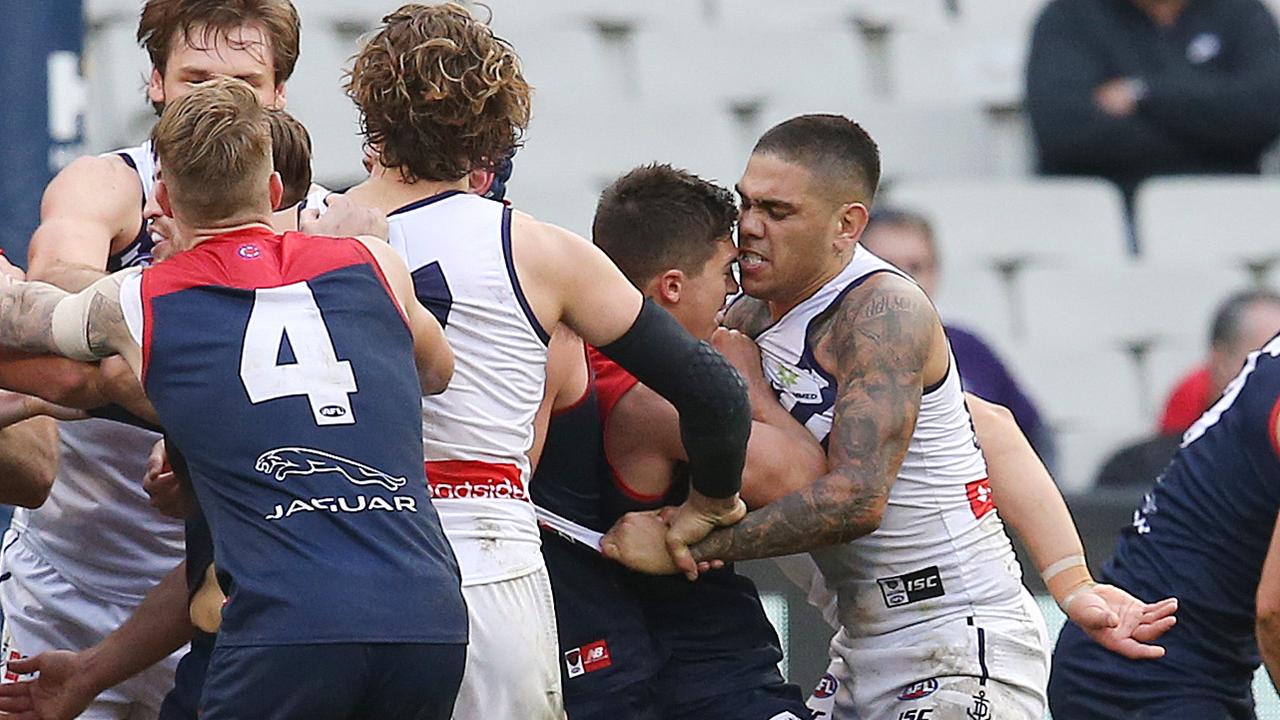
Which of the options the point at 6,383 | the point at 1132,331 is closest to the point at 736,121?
the point at 1132,331

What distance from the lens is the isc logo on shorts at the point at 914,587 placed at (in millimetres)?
4266

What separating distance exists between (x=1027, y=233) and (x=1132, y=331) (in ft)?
1.97

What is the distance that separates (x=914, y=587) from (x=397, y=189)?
4.46 ft

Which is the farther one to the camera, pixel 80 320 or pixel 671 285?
pixel 671 285

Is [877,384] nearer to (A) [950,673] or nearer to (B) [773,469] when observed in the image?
(B) [773,469]

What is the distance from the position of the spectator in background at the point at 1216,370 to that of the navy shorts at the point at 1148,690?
257 cm

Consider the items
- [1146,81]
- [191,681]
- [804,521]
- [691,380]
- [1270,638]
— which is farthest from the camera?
[1146,81]

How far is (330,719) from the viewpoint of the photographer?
3287 millimetres

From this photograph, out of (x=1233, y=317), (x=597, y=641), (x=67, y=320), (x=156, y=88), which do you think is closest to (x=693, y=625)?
(x=597, y=641)

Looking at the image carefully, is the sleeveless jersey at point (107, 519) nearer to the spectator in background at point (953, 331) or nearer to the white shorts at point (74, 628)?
the white shorts at point (74, 628)

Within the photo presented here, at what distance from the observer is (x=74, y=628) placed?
4625mm

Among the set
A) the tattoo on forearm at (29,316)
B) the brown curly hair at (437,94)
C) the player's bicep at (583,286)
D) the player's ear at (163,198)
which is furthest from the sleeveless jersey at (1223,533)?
the tattoo on forearm at (29,316)

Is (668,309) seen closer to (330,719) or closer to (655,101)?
(330,719)

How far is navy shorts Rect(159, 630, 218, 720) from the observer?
12.7 ft
